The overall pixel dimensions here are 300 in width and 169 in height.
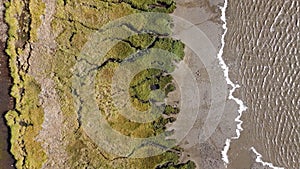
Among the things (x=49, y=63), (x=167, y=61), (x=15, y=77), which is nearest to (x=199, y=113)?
(x=167, y=61)

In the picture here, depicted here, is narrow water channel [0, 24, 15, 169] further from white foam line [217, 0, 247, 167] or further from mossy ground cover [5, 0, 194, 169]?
white foam line [217, 0, 247, 167]

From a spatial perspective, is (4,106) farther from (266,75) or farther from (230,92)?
(266,75)

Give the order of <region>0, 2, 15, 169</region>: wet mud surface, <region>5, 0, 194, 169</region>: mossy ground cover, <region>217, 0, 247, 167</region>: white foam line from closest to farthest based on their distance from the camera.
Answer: <region>5, 0, 194, 169</region>: mossy ground cover
<region>0, 2, 15, 169</region>: wet mud surface
<region>217, 0, 247, 167</region>: white foam line

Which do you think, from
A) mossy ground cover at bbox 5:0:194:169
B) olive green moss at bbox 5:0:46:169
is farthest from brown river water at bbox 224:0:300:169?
olive green moss at bbox 5:0:46:169

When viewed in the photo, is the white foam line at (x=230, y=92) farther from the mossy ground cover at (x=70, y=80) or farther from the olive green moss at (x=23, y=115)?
the olive green moss at (x=23, y=115)

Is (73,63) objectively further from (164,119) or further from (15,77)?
(164,119)
